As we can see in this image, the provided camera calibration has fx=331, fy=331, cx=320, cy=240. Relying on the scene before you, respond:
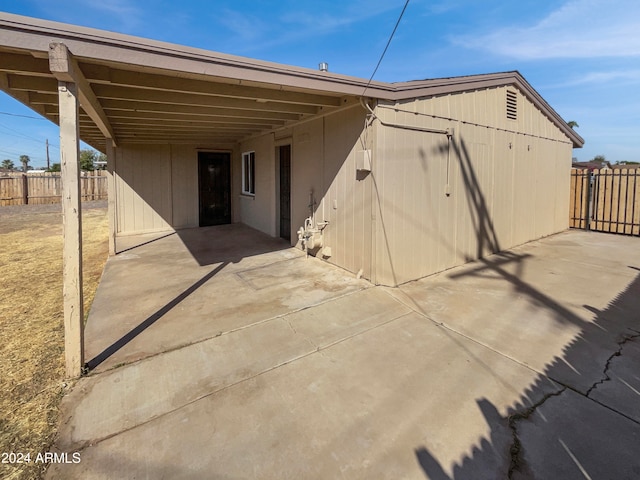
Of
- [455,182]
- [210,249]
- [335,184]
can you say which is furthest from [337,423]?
[210,249]

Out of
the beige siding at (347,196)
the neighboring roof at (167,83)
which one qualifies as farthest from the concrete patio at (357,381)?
the neighboring roof at (167,83)

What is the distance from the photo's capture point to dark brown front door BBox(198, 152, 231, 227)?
9148mm

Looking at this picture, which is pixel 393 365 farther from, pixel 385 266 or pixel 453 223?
pixel 453 223

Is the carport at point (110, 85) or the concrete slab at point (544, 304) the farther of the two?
the concrete slab at point (544, 304)

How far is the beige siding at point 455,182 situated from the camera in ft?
14.7

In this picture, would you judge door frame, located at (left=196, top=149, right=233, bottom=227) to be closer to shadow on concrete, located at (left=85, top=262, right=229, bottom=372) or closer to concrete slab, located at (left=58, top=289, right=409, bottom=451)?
shadow on concrete, located at (left=85, top=262, right=229, bottom=372)

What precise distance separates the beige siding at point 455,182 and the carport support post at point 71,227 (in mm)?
3170

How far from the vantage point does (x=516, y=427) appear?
201 centimetres

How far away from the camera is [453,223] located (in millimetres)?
5352

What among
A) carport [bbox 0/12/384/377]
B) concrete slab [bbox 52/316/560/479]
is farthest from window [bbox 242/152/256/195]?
concrete slab [bbox 52/316/560/479]

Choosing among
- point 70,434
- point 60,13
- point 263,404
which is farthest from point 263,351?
point 60,13

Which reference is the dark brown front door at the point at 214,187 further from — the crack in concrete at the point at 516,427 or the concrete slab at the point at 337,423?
the crack in concrete at the point at 516,427

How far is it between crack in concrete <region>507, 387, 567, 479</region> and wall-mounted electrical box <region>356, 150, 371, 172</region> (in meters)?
3.06

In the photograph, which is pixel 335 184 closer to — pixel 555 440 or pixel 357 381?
pixel 357 381
